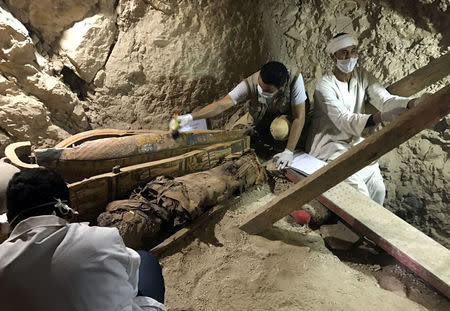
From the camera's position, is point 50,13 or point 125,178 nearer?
point 125,178

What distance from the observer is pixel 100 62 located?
3.58 m

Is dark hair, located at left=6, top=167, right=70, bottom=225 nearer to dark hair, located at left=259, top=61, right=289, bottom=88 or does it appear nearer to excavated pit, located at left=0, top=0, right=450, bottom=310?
excavated pit, located at left=0, top=0, right=450, bottom=310

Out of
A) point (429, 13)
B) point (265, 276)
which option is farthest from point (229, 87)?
point (429, 13)

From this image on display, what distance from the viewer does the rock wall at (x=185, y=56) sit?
3.21 meters

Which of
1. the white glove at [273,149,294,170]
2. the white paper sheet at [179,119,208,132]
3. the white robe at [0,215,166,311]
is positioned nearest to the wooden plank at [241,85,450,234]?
the white glove at [273,149,294,170]

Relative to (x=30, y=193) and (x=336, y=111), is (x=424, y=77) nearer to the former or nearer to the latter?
(x=336, y=111)

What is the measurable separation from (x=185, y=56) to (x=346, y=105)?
A: 193 cm

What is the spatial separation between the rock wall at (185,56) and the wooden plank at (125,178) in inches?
32.9

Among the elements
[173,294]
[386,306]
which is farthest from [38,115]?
[386,306]

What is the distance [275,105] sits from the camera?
375 centimetres

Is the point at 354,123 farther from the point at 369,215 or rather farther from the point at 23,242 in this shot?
the point at 23,242

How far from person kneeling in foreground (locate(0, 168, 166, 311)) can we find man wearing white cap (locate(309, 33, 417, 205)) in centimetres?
274

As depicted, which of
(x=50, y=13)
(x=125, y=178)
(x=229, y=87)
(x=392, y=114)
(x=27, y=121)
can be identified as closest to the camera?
(x=125, y=178)

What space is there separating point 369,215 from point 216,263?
4.89 feet
